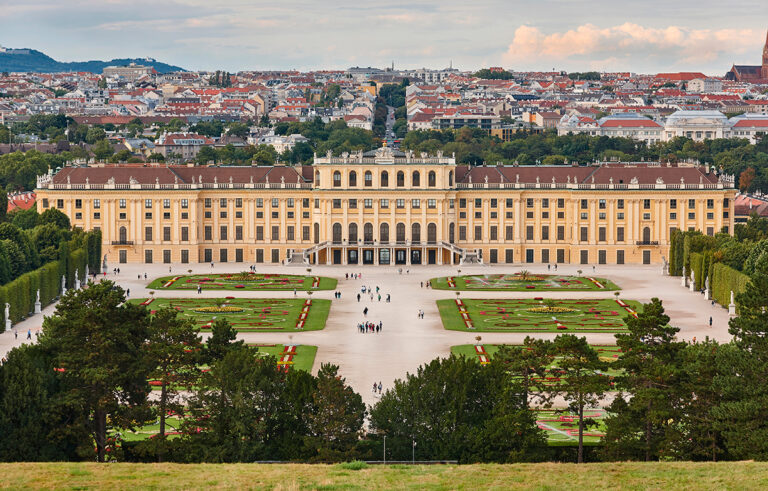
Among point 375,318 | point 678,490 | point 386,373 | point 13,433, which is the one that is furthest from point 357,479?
point 375,318

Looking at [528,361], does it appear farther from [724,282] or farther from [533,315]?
[724,282]

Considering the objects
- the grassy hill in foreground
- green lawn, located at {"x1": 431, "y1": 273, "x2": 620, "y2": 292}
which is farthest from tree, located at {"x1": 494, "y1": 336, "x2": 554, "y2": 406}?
green lawn, located at {"x1": 431, "y1": 273, "x2": 620, "y2": 292}

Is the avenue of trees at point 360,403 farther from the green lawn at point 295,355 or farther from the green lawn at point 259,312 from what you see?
the green lawn at point 259,312

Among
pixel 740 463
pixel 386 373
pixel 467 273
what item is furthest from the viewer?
pixel 467 273

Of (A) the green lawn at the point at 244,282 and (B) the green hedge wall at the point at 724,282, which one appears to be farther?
(A) the green lawn at the point at 244,282

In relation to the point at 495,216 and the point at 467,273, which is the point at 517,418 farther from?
the point at 495,216

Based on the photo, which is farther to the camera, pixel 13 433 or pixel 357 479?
pixel 13 433


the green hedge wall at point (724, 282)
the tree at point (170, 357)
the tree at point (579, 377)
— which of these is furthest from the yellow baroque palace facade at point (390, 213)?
the tree at point (579, 377)
